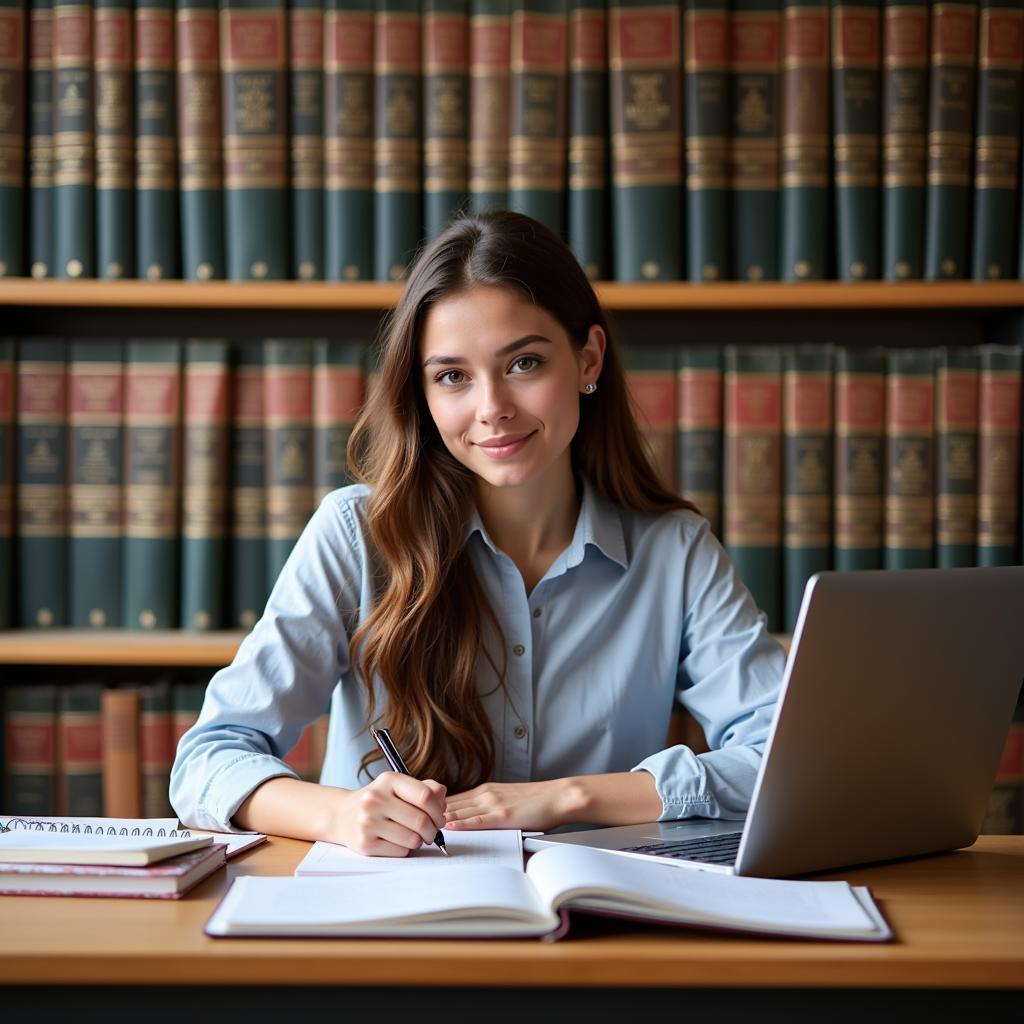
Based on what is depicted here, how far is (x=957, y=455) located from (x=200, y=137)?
121 cm

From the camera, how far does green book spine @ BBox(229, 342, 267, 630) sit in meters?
1.79

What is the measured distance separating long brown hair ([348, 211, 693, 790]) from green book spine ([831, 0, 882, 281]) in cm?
48

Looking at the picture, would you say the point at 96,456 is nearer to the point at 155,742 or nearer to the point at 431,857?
the point at 155,742

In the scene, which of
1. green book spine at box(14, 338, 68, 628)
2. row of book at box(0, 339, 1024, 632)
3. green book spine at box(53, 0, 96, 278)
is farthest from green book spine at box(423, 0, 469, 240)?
green book spine at box(14, 338, 68, 628)

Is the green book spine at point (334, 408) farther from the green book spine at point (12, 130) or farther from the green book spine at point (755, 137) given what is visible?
the green book spine at point (755, 137)

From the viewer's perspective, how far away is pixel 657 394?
1.79 metres

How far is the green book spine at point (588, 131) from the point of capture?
1.72 metres

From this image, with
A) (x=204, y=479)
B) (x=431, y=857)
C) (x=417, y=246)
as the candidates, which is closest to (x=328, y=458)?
(x=204, y=479)

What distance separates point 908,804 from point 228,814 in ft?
1.99

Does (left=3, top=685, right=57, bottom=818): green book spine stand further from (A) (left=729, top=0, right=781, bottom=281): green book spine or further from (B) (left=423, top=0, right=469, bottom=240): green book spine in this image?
(A) (left=729, top=0, right=781, bottom=281): green book spine

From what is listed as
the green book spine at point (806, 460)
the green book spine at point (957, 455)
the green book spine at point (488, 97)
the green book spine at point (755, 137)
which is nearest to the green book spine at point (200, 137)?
the green book spine at point (488, 97)

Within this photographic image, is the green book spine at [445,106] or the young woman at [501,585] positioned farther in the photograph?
the green book spine at [445,106]

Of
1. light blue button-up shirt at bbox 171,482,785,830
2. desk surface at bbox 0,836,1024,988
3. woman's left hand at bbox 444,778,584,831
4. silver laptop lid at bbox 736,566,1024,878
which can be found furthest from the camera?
light blue button-up shirt at bbox 171,482,785,830

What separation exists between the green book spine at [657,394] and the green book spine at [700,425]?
13 millimetres
